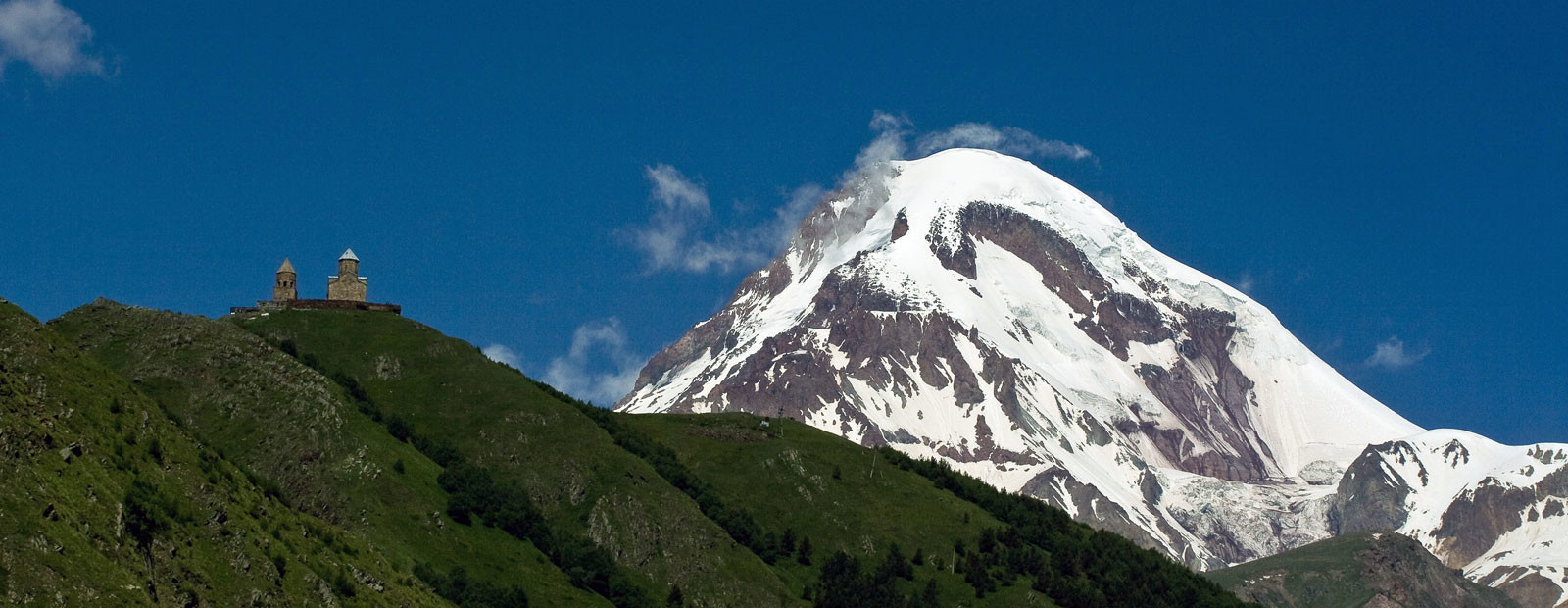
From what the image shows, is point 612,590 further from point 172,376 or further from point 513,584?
point 172,376

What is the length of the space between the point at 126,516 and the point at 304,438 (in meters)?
68.1

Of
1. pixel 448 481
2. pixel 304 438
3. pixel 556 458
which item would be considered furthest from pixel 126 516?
pixel 556 458

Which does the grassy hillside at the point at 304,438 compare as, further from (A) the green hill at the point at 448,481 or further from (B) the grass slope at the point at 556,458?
(B) the grass slope at the point at 556,458

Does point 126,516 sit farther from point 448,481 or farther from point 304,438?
point 448,481

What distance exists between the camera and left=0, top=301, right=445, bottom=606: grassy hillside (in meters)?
75.4

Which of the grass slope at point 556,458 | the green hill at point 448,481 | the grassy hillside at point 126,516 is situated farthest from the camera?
the grass slope at point 556,458

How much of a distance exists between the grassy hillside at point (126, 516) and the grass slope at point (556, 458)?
176 feet

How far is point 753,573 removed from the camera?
173 m

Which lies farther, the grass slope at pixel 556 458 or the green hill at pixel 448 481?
the grass slope at pixel 556 458

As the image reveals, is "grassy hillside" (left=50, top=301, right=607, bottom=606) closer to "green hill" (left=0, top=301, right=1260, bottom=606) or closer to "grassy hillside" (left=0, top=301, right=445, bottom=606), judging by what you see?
"green hill" (left=0, top=301, right=1260, bottom=606)

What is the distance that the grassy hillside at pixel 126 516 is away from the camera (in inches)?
2970

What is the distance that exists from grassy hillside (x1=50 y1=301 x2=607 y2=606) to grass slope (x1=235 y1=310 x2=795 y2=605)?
1005cm

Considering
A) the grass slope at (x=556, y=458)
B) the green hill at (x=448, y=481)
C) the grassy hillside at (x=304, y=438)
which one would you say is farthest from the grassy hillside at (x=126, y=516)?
the grass slope at (x=556, y=458)

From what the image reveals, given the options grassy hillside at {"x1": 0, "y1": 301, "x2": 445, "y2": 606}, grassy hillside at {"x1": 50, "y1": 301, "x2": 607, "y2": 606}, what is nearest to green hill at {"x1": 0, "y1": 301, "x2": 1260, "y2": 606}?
grassy hillside at {"x1": 50, "y1": 301, "x2": 607, "y2": 606}
